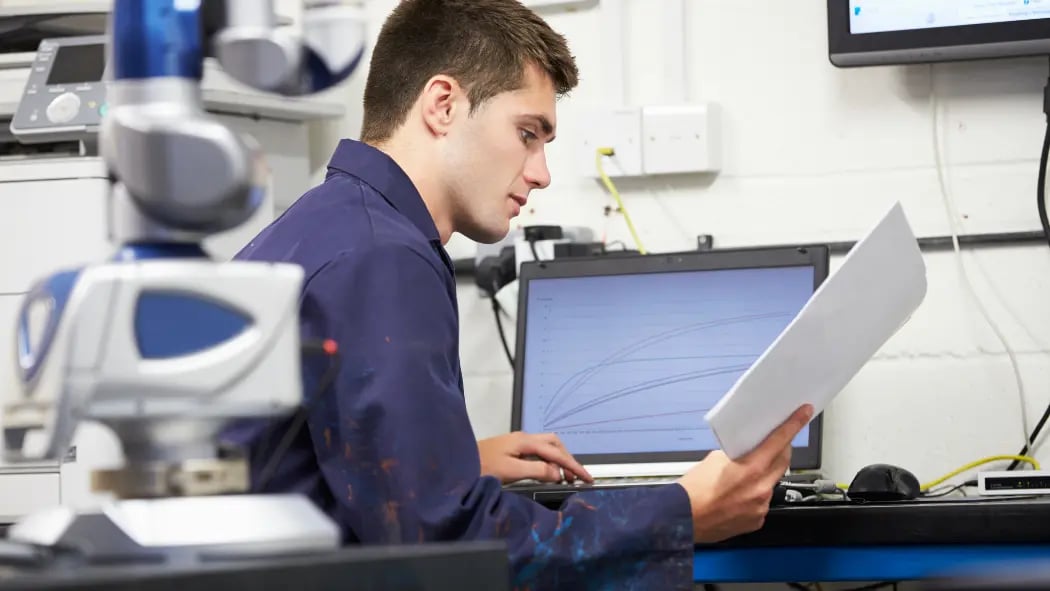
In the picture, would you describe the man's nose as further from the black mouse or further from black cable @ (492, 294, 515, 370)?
black cable @ (492, 294, 515, 370)

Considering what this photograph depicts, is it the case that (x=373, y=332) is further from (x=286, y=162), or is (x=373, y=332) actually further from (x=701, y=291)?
(x=286, y=162)

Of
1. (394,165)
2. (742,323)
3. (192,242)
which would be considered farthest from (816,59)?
(192,242)

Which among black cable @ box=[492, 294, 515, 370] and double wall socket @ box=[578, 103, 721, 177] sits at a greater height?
double wall socket @ box=[578, 103, 721, 177]

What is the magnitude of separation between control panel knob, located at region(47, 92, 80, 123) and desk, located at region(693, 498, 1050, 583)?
1.11m

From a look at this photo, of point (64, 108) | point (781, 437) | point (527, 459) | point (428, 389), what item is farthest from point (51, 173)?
point (781, 437)

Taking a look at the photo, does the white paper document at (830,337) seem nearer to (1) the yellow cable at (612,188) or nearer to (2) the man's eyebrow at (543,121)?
(2) the man's eyebrow at (543,121)

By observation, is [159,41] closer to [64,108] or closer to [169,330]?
[169,330]

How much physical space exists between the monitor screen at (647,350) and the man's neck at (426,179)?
0.55 metres

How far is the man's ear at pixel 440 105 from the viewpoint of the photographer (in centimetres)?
156

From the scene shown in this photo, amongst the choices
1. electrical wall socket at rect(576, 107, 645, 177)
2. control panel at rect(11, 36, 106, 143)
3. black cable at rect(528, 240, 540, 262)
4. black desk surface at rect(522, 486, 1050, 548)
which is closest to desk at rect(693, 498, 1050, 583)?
black desk surface at rect(522, 486, 1050, 548)

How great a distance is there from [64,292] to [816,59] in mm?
1666

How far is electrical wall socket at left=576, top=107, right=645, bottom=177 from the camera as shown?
2.26 meters

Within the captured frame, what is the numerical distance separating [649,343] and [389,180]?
67cm

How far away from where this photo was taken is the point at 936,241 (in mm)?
2121
